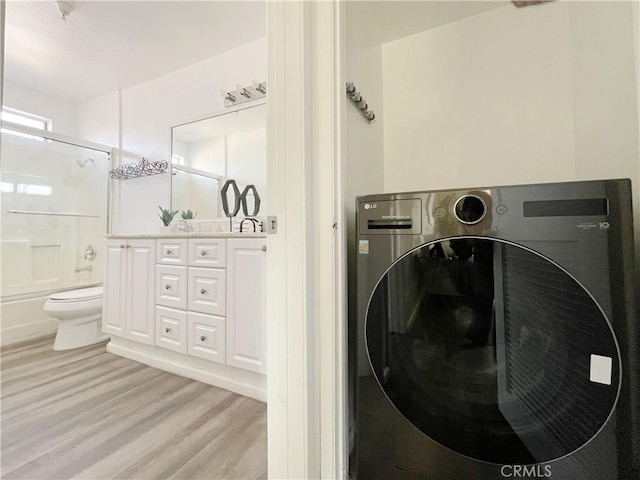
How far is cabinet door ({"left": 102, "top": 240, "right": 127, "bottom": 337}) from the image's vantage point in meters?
2.01

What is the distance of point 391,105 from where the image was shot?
1.69 metres

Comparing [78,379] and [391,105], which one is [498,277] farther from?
[78,379]

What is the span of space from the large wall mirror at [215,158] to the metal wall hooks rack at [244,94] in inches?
2.4

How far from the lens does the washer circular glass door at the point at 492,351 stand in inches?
25.5

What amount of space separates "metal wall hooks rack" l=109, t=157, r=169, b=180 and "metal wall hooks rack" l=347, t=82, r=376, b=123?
198 centimetres

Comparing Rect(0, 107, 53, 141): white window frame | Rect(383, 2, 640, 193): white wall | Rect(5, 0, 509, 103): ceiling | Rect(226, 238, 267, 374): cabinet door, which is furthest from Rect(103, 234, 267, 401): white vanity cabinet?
Rect(0, 107, 53, 141): white window frame

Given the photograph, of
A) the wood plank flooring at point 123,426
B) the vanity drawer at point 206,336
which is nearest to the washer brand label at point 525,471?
the wood plank flooring at point 123,426

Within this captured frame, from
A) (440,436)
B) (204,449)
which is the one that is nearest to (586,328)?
(440,436)

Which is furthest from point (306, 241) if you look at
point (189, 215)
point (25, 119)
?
point (25, 119)

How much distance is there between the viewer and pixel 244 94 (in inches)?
79.4

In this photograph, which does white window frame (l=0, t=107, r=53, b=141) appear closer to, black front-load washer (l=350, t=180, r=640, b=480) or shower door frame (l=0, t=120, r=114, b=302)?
shower door frame (l=0, t=120, r=114, b=302)

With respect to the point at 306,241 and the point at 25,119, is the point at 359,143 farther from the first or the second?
the point at 25,119

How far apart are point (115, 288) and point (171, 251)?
0.67m

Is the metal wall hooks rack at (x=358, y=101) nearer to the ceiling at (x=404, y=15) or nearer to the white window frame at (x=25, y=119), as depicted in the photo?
the ceiling at (x=404, y=15)
